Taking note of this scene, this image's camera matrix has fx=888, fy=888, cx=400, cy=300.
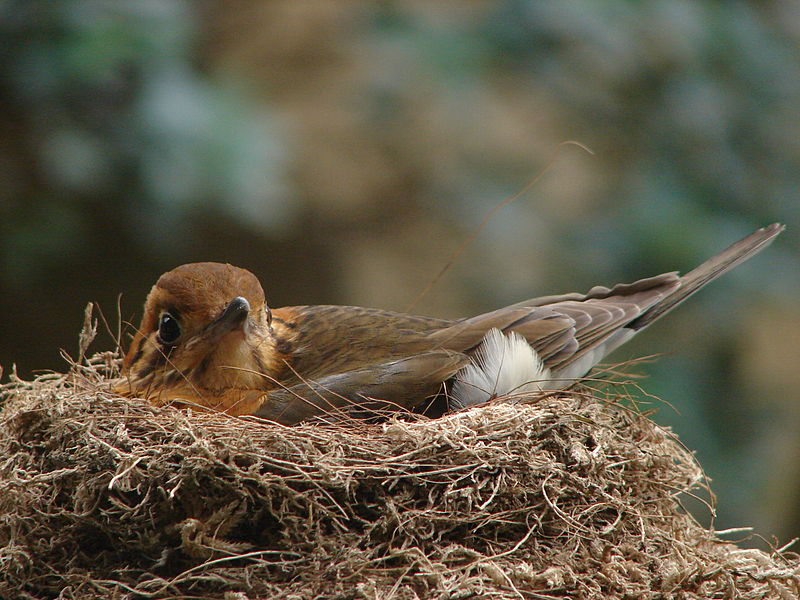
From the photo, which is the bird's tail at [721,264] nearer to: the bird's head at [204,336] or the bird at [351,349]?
the bird at [351,349]

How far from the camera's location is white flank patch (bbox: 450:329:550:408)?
106 inches

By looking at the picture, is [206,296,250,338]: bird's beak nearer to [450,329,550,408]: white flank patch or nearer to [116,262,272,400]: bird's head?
[116,262,272,400]: bird's head

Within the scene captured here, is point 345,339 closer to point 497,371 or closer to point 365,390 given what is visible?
point 365,390

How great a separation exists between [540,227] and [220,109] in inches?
78.4

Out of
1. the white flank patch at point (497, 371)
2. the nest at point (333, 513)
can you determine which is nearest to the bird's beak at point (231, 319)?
the nest at point (333, 513)

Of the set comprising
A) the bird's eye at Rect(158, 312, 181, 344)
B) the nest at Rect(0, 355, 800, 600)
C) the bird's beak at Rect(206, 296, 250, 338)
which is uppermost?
the bird's beak at Rect(206, 296, 250, 338)

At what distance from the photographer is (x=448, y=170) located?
5734 millimetres

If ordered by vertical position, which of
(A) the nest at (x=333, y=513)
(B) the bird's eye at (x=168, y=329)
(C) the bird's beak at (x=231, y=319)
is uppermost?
(C) the bird's beak at (x=231, y=319)

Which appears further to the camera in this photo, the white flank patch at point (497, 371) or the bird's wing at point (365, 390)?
the white flank patch at point (497, 371)

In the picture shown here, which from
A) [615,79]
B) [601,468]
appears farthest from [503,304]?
[601,468]

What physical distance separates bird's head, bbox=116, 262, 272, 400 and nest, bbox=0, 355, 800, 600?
0.45m

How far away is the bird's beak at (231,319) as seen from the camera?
2629 millimetres

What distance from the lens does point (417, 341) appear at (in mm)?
2932

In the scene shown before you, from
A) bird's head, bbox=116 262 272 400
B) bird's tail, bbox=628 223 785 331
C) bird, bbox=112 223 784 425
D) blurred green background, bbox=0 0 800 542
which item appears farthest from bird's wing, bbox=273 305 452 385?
blurred green background, bbox=0 0 800 542
